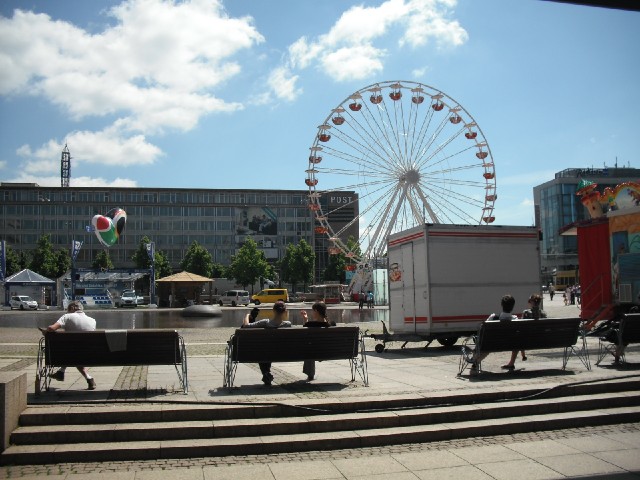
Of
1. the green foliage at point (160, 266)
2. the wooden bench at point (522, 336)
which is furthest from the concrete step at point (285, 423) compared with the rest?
the green foliage at point (160, 266)

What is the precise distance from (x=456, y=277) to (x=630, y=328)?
16.9 ft

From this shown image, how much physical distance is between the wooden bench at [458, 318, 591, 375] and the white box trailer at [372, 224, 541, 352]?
15.2 feet

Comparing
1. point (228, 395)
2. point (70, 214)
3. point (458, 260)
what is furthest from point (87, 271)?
point (70, 214)

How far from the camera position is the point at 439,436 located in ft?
23.9

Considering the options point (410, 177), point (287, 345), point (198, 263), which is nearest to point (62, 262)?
point (198, 263)

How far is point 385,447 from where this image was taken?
6.99 m

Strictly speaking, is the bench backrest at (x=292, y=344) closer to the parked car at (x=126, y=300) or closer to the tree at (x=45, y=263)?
the parked car at (x=126, y=300)

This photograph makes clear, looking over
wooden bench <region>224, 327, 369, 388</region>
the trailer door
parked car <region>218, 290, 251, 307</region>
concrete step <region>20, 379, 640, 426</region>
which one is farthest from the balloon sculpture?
concrete step <region>20, 379, 640, 426</region>

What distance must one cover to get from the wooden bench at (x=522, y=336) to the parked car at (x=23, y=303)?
176ft

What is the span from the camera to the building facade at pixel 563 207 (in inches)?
3962

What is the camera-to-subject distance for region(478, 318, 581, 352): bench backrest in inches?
401

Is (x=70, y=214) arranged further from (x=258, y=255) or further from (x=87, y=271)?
(x=87, y=271)

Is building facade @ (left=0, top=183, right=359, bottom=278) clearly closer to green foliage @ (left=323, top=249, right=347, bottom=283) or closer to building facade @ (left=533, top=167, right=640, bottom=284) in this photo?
green foliage @ (left=323, top=249, right=347, bottom=283)

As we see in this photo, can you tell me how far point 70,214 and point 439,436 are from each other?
4479 inches
